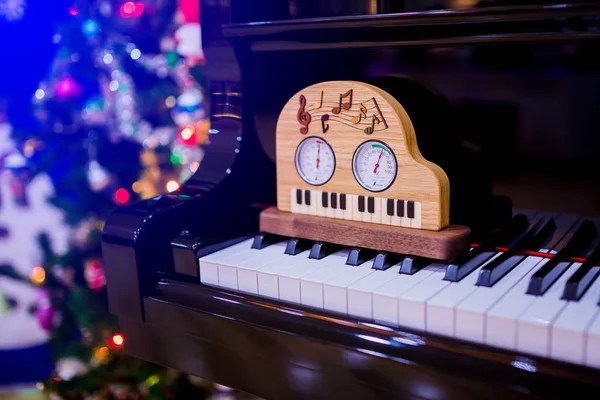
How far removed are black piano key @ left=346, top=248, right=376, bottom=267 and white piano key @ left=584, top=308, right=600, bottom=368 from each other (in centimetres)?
40

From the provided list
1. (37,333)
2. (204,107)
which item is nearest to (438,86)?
(204,107)

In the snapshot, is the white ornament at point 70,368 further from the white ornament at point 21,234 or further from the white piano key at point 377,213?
the white piano key at point 377,213

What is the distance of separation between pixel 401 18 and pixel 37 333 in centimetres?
294

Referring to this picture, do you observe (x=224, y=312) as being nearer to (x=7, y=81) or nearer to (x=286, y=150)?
(x=286, y=150)

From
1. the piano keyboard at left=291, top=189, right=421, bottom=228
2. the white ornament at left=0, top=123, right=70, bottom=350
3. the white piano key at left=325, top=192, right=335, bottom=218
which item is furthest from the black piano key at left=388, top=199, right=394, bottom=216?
the white ornament at left=0, top=123, right=70, bottom=350

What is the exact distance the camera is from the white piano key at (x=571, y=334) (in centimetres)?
73

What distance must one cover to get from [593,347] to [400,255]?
1.25 feet

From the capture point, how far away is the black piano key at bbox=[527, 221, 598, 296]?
0.84 metres

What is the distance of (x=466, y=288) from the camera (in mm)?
883

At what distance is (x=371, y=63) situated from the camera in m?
1.24

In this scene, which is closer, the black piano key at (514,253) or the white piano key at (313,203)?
the black piano key at (514,253)

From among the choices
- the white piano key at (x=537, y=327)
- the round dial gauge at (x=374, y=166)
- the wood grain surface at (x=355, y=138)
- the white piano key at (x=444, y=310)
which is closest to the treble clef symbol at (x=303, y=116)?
the wood grain surface at (x=355, y=138)

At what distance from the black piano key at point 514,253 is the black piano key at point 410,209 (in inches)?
6.2

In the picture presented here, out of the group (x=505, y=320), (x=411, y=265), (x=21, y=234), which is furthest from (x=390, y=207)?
(x=21, y=234)
